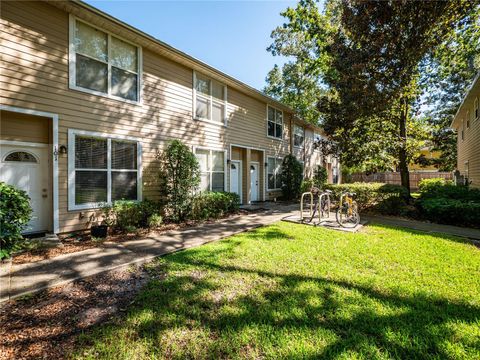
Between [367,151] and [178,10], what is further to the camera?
[367,151]

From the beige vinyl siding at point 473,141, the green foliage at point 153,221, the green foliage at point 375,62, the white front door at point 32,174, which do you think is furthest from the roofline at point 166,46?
the beige vinyl siding at point 473,141

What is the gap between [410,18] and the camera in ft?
29.1

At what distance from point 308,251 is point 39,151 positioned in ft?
22.8

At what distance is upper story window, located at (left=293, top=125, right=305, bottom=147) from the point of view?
16.9 meters

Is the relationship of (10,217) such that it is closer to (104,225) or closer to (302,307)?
(104,225)

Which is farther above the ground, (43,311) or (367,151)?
(367,151)

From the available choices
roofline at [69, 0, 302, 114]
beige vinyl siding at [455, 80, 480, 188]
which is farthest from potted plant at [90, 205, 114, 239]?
beige vinyl siding at [455, 80, 480, 188]

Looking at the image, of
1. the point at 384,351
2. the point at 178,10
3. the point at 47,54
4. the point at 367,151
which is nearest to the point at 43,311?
the point at 384,351

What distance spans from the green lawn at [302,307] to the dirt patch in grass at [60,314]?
0.24 m

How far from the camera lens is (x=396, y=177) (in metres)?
25.0

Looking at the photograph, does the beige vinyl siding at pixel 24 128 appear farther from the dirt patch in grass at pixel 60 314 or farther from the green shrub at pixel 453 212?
the green shrub at pixel 453 212

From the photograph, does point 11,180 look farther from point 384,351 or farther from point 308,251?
point 384,351

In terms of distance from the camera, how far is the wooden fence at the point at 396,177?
23522 mm

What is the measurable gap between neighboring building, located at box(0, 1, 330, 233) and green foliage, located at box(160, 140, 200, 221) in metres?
0.48
